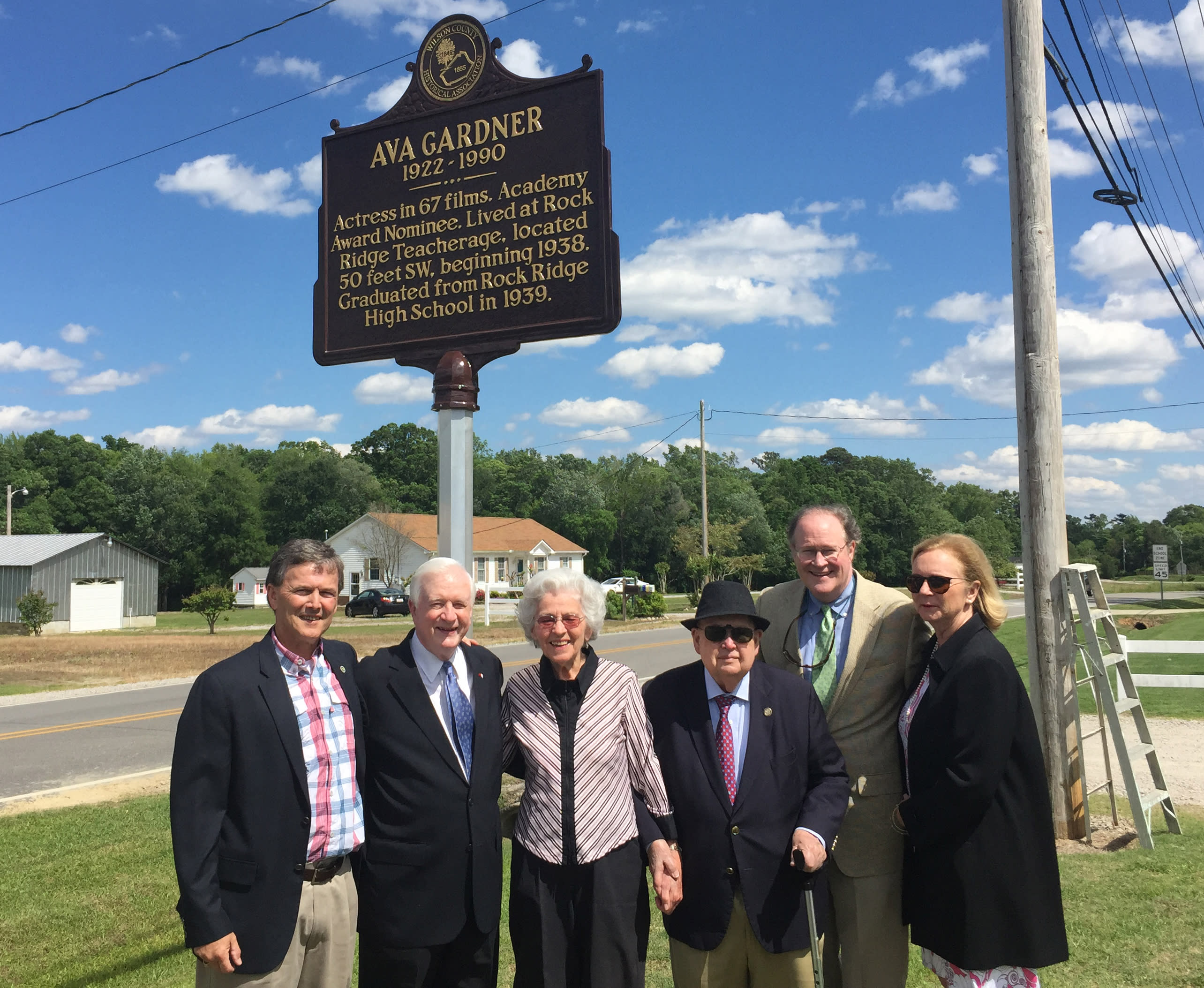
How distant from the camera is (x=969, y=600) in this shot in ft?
10.6

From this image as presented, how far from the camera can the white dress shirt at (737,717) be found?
3143 mm

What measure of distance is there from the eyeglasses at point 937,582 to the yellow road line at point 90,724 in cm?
1225

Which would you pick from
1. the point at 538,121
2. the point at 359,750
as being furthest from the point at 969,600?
the point at 538,121

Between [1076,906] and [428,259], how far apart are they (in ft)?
16.7

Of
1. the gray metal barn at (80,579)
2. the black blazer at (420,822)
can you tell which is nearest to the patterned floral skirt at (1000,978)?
the black blazer at (420,822)

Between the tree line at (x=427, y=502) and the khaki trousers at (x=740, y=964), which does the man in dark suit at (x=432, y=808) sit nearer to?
the khaki trousers at (x=740, y=964)

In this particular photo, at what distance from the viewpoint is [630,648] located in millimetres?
24094

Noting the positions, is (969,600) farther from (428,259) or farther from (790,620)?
(428,259)

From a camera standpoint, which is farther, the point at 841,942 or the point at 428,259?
the point at 428,259

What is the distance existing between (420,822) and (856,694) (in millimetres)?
1552

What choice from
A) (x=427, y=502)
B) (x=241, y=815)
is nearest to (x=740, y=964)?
(x=241, y=815)

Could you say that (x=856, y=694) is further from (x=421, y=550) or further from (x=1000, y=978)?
(x=421, y=550)

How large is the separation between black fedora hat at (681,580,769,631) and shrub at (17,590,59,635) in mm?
34963

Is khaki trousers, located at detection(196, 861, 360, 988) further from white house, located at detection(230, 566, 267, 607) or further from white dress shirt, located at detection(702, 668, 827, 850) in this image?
white house, located at detection(230, 566, 267, 607)
